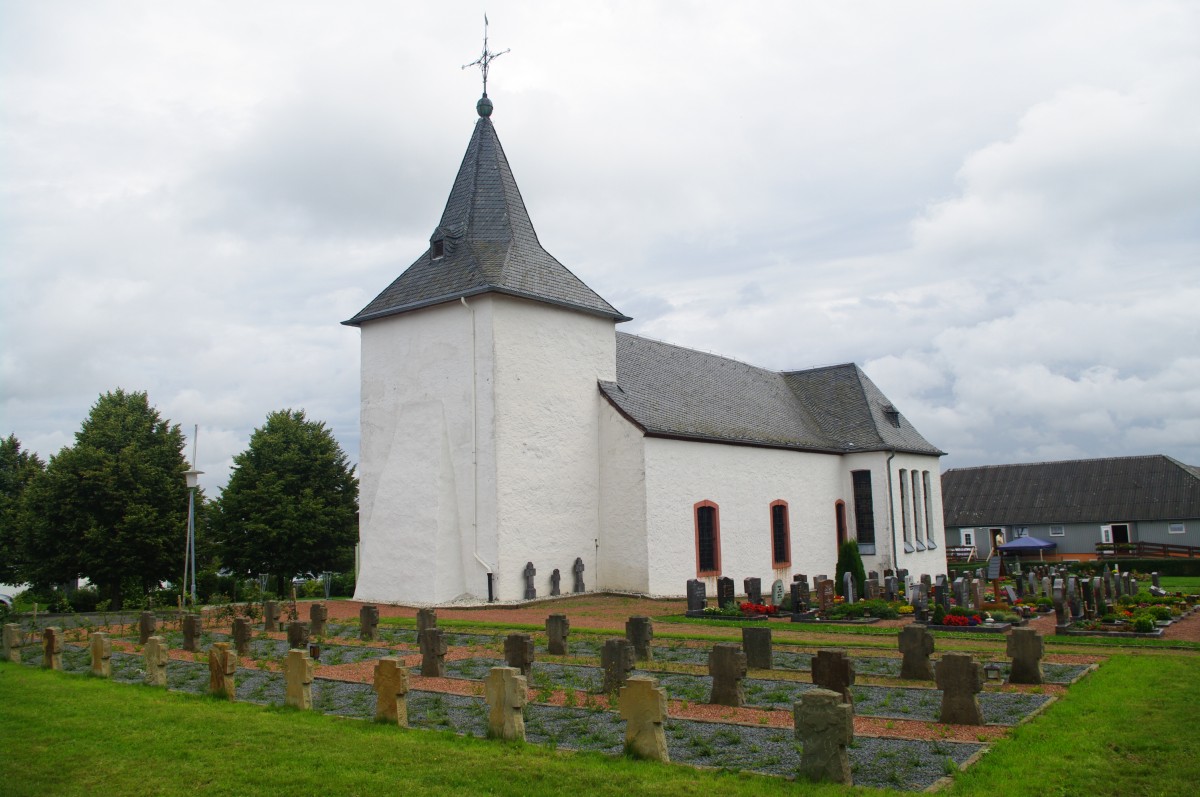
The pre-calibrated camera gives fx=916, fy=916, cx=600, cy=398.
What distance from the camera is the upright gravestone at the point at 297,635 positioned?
15.5 m

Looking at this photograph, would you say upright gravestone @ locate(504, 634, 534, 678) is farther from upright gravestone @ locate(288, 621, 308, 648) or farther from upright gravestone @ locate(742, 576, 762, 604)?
upright gravestone @ locate(742, 576, 762, 604)

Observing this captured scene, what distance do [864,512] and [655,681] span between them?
98.2 feet

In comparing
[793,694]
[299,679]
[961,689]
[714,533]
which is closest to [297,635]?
[299,679]

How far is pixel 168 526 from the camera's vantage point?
101 feet

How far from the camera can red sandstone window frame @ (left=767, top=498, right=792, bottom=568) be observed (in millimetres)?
31484

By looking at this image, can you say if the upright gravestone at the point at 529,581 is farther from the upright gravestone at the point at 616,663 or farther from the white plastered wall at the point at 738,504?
the upright gravestone at the point at 616,663

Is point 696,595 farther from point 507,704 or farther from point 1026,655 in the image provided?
point 507,704

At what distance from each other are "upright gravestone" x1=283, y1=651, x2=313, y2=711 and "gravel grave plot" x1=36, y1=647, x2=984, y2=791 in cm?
25

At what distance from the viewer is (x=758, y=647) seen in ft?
42.9

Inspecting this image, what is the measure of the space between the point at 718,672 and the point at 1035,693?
382 centimetres

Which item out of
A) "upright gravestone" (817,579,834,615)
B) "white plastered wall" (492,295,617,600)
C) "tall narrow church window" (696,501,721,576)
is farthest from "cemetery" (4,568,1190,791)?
"tall narrow church window" (696,501,721,576)

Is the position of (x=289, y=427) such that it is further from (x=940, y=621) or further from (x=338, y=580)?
(x=940, y=621)

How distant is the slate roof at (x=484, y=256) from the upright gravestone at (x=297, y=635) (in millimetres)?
11427

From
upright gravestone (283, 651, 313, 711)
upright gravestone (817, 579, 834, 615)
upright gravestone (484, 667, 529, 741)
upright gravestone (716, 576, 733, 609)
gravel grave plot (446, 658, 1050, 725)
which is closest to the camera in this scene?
upright gravestone (484, 667, 529, 741)
